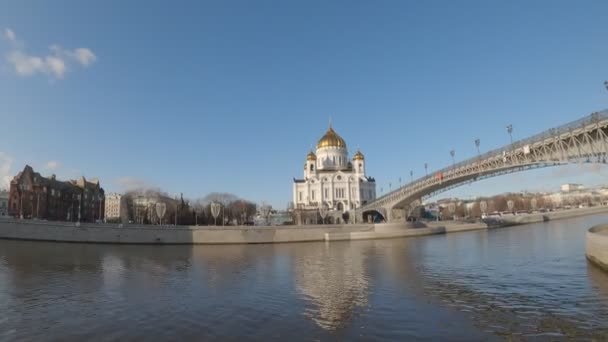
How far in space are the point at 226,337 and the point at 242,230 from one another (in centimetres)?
3749

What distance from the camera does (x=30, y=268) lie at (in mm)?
24016

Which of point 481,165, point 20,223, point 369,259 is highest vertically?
point 481,165

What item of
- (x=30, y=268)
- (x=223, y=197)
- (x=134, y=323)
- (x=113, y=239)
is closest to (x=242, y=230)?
(x=113, y=239)

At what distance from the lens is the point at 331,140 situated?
105 metres

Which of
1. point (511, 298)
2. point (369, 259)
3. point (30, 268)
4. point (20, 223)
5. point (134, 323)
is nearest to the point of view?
point (134, 323)

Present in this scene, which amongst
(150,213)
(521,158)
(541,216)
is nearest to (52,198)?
(150,213)

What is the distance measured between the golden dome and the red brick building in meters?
56.5

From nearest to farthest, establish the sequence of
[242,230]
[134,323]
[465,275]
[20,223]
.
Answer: [134,323]
[465,275]
[20,223]
[242,230]

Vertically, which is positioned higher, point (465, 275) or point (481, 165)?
point (481, 165)

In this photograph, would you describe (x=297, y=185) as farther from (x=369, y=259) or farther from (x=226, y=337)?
(x=226, y=337)

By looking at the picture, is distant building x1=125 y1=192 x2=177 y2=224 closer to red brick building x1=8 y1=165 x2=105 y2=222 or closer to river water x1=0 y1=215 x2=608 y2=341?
red brick building x1=8 y1=165 x2=105 y2=222

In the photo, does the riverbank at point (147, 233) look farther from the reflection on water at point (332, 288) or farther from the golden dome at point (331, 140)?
the golden dome at point (331, 140)

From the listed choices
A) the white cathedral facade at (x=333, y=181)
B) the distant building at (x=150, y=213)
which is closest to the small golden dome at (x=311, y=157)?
the white cathedral facade at (x=333, y=181)

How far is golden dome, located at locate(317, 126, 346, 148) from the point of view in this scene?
343 feet
